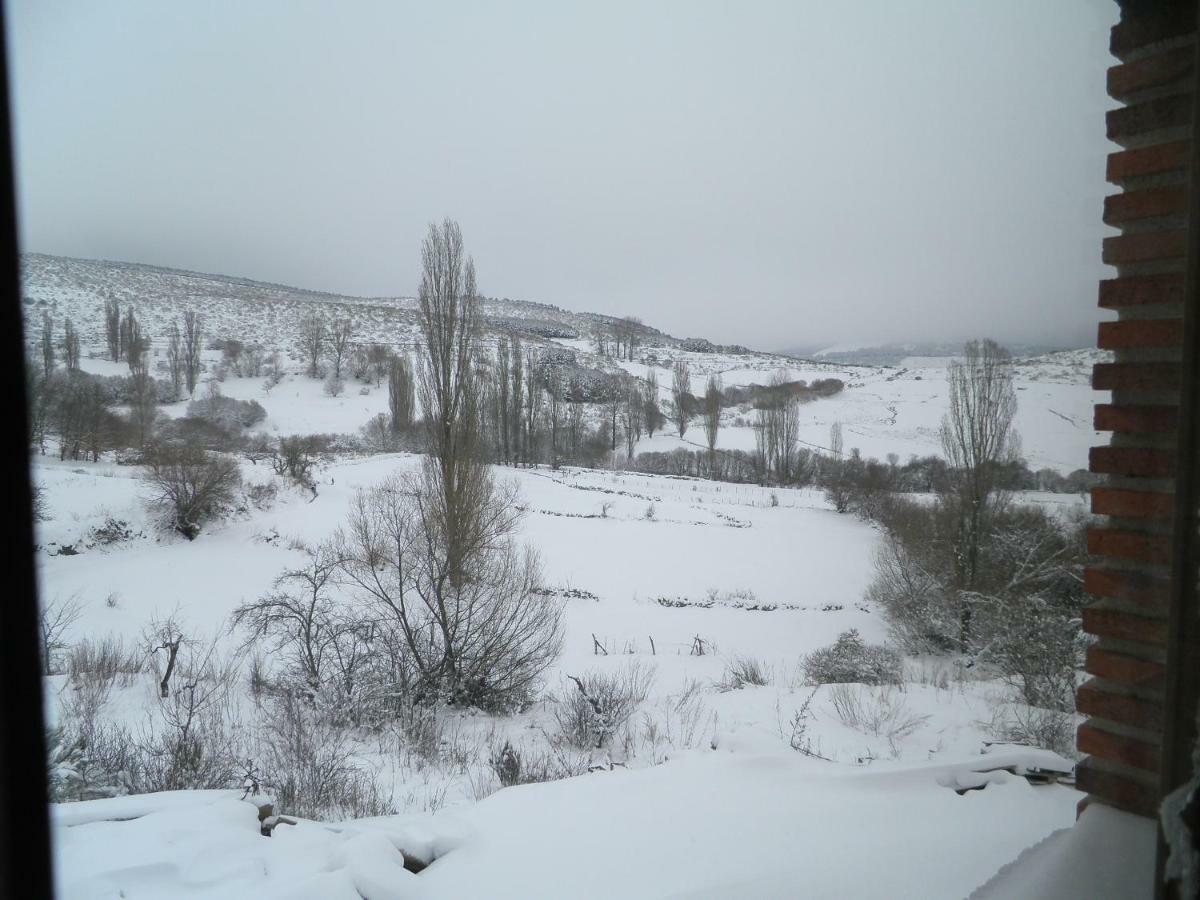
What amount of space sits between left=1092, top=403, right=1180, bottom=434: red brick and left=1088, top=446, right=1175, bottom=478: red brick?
60 mm

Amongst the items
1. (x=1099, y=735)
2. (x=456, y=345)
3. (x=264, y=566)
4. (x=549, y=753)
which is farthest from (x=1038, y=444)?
(x=264, y=566)

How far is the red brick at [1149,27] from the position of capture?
4.95 feet

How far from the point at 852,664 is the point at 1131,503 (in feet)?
25.5

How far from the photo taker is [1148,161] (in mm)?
1686

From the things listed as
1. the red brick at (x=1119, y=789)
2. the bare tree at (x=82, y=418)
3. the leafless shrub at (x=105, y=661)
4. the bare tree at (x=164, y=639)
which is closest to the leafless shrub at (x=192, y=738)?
the bare tree at (x=164, y=639)

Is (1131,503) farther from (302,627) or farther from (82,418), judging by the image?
(82,418)

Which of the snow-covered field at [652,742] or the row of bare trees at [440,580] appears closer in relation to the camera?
the snow-covered field at [652,742]

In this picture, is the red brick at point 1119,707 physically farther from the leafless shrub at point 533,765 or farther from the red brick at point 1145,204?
the leafless shrub at point 533,765

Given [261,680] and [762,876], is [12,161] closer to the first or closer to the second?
[762,876]

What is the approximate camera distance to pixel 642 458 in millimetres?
33062

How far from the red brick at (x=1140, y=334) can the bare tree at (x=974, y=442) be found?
5.46 metres

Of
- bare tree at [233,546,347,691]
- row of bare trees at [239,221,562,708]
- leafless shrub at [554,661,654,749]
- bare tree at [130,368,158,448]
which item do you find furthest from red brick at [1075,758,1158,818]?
bare tree at [130,368,158,448]

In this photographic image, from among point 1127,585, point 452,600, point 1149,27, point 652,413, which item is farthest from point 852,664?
point 652,413

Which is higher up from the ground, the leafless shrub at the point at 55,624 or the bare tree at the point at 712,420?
the bare tree at the point at 712,420
